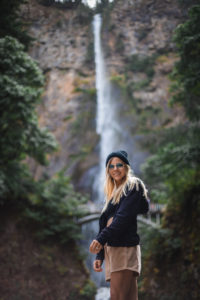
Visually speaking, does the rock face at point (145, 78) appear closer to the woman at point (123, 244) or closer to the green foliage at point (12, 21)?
the green foliage at point (12, 21)

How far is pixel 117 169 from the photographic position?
2285mm

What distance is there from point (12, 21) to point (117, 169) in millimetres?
4224

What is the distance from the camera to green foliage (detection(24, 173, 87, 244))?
31.9ft

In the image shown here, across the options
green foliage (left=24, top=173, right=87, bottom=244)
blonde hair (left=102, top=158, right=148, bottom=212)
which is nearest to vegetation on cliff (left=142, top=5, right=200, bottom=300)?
blonde hair (left=102, top=158, right=148, bottom=212)

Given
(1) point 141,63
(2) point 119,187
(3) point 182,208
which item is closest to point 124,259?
(2) point 119,187

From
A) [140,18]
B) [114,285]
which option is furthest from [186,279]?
[140,18]

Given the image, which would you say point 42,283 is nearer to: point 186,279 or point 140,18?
point 186,279

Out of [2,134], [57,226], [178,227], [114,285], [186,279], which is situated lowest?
[114,285]

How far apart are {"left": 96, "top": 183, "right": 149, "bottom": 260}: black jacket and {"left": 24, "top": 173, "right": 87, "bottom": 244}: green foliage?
26.0ft

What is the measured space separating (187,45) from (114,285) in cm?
540

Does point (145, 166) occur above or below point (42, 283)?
above

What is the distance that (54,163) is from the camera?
→ 21469 millimetres

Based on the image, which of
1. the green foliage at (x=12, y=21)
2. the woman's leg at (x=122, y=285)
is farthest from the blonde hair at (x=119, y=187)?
the green foliage at (x=12, y=21)

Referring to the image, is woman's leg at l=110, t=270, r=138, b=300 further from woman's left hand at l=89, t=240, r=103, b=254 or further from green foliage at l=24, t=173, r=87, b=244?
green foliage at l=24, t=173, r=87, b=244
